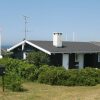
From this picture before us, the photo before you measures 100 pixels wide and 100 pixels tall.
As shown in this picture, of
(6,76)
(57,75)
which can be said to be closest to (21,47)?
(57,75)

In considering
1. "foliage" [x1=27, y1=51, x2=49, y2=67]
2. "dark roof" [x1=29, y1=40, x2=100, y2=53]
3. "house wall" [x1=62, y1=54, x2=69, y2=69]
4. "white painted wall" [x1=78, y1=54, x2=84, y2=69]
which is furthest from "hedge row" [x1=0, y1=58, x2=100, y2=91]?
"white painted wall" [x1=78, y1=54, x2=84, y2=69]

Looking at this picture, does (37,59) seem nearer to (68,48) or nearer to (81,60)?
(68,48)

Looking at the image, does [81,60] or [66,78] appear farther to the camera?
[81,60]

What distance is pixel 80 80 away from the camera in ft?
90.2

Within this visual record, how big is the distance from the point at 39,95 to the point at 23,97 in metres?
1.38

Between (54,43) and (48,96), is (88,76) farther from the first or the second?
(54,43)

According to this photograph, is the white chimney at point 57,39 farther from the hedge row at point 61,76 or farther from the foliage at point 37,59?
the hedge row at point 61,76

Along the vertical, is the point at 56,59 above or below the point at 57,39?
below

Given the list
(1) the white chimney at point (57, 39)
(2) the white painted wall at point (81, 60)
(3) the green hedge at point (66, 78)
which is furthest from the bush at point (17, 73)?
(2) the white painted wall at point (81, 60)

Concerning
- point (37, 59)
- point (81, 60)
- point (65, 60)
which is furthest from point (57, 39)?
point (37, 59)

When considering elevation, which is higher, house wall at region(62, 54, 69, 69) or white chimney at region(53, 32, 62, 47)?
white chimney at region(53, 32, 62, 47)

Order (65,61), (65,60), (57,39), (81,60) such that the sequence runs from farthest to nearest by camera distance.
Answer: (81,60) → (57,39) → (65,61) → (65,60)

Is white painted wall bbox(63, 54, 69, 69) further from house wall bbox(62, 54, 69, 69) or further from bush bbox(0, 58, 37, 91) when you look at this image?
bush bbox(0, 58, 37, 91)

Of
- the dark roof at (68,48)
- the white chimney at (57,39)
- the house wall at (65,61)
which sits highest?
the white chimney at (57,39)
